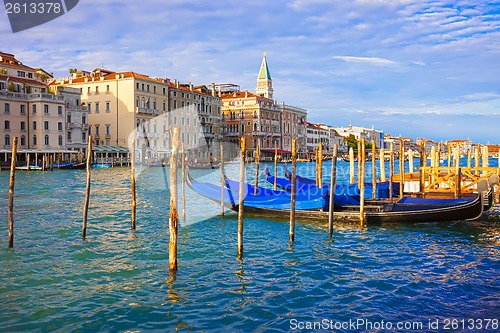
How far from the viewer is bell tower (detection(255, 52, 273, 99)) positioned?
167 feet

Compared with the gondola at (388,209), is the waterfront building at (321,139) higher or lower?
higher

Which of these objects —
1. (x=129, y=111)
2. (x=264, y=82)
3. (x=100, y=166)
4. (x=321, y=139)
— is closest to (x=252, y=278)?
(x=100, y=166)

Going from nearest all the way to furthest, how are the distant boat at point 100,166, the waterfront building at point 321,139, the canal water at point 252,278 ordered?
the canal water at point 252,278 → the distant boat at point 100,166 → the waterfront building at point 321,139

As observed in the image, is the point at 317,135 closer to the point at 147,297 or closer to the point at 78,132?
the point at 78,132

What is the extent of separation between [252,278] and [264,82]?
47.2 m

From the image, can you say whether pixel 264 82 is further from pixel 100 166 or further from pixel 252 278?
pixel 252 278

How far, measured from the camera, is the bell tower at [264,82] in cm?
5097

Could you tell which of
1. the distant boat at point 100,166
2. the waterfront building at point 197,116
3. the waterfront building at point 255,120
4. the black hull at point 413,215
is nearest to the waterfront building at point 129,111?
the waterfront building at point 197,116

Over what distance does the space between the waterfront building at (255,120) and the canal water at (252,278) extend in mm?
32143

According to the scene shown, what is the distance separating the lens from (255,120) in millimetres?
41094

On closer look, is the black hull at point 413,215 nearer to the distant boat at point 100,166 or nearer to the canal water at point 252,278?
the canal water at point 252,278

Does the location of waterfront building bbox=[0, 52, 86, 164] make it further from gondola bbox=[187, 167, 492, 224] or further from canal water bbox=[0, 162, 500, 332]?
gondola bbox=[187, 167, 492, 224]

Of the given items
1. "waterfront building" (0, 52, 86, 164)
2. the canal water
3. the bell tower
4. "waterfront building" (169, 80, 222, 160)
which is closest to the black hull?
the canal water

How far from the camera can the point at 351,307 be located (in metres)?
4.30
